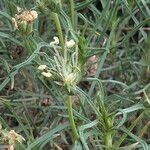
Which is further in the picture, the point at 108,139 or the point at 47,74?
the point at 108,139

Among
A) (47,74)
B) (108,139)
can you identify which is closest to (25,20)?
(47,74)

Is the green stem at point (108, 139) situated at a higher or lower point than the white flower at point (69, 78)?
lower

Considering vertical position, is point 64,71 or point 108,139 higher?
point 64,71

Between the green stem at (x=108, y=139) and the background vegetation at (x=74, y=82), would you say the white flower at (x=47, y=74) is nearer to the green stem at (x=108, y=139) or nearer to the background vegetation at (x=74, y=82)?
the background vegetation at (x=74, y=82)

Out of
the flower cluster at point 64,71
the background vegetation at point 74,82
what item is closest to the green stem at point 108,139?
the background vegetation at point 74,82

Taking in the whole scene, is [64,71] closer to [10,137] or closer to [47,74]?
[47,74]

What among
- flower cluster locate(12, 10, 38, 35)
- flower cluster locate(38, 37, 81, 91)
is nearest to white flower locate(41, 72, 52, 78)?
flower cluster locate(38, 37, 81, 91)

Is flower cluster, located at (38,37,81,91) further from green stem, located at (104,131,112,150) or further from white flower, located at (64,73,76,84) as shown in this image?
green stem, located at (104,131,112,150)

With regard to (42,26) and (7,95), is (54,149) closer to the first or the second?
(7,95)
